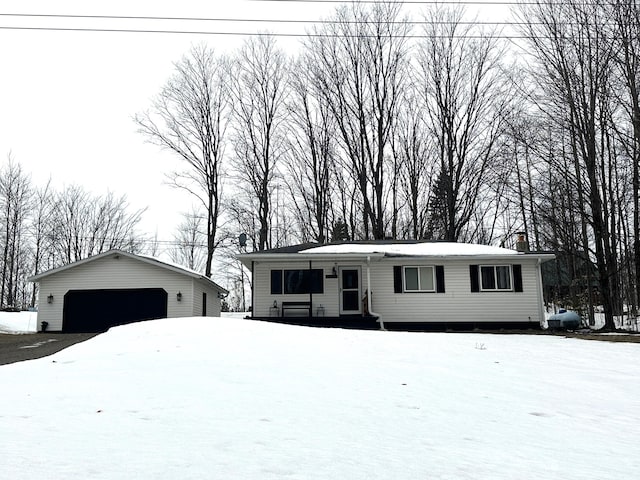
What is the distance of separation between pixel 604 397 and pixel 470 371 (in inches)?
70.1

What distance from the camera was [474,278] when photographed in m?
17.6

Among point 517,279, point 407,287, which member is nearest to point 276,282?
point 407,287

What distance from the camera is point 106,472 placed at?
107 inches

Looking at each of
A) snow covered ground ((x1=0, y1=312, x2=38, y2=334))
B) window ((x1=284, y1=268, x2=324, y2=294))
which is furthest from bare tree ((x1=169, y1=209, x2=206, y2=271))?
window ((x1=284, y1=268, x2=324, y2=294))

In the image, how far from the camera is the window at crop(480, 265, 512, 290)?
17562mm

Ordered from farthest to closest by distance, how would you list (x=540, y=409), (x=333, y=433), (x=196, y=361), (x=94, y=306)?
(x=94, y=306) < (x=196, y=361) < (x=540, y=409) < (x=333, y=433)

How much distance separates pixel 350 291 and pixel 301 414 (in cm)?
1364

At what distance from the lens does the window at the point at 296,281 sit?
17.6 metres

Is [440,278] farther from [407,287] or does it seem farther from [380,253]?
[380,253]

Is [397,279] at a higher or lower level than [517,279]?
higher

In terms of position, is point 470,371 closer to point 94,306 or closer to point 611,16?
Answer: point 611,16

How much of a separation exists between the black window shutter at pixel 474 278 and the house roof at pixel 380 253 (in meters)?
0.58

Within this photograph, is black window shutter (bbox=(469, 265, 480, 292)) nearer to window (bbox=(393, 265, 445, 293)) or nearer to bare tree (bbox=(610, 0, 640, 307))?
window (bbox=(393, 265, 445, 293))

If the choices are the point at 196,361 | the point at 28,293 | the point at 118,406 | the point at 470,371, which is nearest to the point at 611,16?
the point at 470,371
